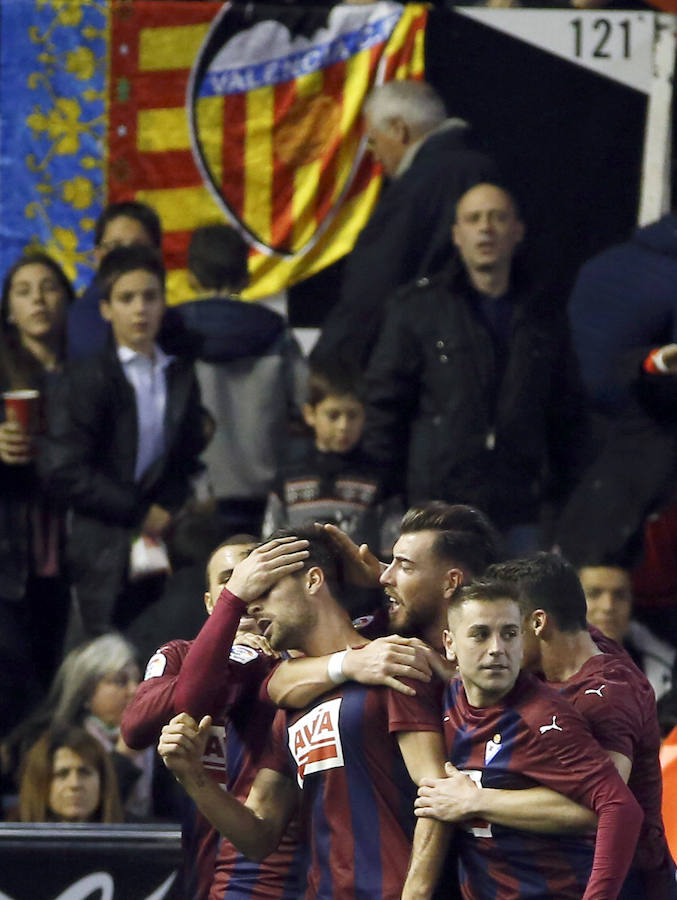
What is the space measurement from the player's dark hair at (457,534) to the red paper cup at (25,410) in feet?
9.28

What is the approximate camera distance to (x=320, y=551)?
4.77m

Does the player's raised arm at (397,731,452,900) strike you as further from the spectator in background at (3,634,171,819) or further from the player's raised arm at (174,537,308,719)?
the spectator in background at (3,634,171,819)

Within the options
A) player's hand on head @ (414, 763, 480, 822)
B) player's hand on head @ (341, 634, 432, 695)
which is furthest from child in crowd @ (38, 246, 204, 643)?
player's hand on head @ (414, 763, 480, 822)

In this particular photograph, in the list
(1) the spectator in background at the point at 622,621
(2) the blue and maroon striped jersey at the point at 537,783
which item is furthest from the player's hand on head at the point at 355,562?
(1) the spectator in background at the point at 622,621

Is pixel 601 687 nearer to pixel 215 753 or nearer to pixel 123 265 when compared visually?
pixel 215 753

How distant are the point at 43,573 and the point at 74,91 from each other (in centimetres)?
226

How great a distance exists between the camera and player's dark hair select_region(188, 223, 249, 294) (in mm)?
8133

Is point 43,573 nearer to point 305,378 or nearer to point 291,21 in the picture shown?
point 305,378

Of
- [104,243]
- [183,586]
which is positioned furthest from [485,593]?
[104,243]

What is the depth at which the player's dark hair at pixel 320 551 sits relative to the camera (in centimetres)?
472

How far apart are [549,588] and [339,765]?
635mm

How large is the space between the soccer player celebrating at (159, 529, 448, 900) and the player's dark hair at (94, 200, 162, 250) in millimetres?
3760

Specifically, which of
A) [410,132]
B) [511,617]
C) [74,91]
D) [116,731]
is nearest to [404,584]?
[511,617]

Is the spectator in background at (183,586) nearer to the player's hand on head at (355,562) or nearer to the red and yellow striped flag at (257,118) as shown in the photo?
the red and yellow striped flag at (257,118)
